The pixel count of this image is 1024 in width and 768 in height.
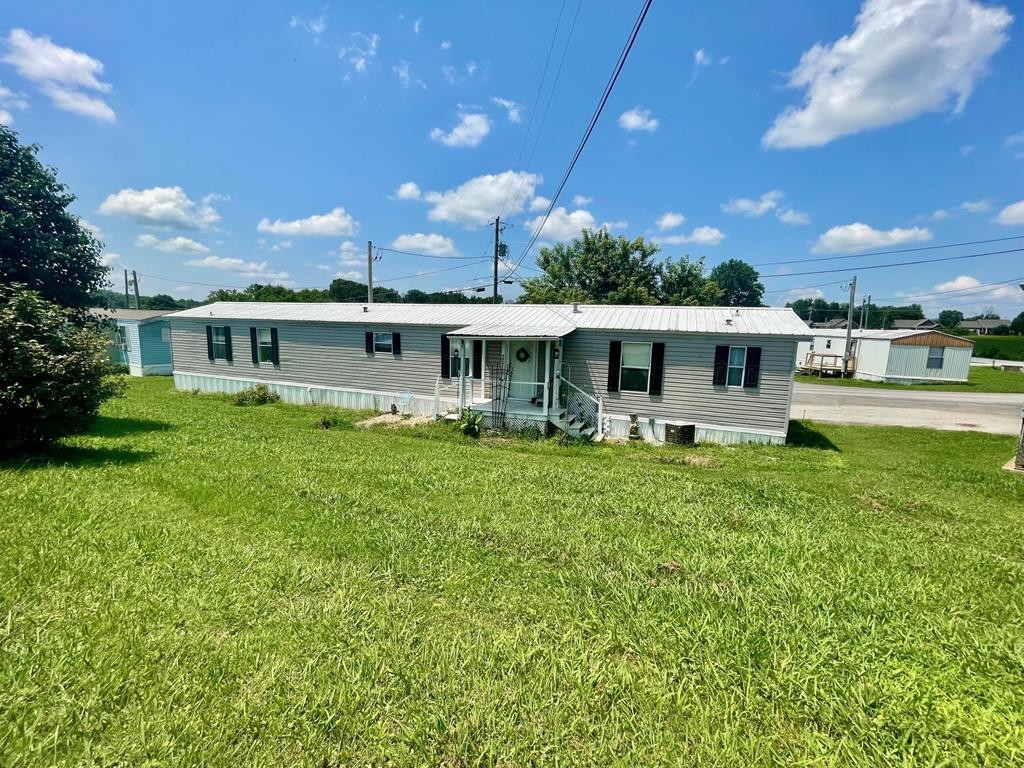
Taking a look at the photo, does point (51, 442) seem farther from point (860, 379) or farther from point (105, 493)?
point (860, 379)

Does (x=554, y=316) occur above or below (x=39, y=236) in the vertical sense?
below

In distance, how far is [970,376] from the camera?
29.1 metres

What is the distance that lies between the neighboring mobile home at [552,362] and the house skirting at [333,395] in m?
0.05

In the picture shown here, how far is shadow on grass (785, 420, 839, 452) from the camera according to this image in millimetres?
11281

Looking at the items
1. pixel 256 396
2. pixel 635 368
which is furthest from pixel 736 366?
pixel 256 396

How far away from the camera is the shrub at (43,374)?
656 centimetres

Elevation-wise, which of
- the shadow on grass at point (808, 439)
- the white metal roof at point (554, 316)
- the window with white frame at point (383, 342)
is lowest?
the shadow on grass at point (808, 439)

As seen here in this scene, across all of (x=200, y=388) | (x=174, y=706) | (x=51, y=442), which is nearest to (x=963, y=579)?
(x=174, y=706)

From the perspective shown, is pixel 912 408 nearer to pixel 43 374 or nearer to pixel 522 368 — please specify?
pixel 522 368

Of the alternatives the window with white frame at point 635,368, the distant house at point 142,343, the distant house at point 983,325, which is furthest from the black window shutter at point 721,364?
the distant house at point 983,325

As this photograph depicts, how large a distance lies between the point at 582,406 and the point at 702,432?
326 cm

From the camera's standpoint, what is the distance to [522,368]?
515 inches

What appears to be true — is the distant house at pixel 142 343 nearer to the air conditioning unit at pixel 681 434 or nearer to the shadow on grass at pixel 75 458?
the shadow on grass at pixel 75 458

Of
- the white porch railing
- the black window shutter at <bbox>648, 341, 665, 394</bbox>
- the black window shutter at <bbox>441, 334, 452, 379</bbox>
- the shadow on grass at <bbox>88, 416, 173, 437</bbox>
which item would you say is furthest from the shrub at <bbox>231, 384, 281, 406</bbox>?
the black window shutter at <bbox>648, 341, 665, 394</bbox>
